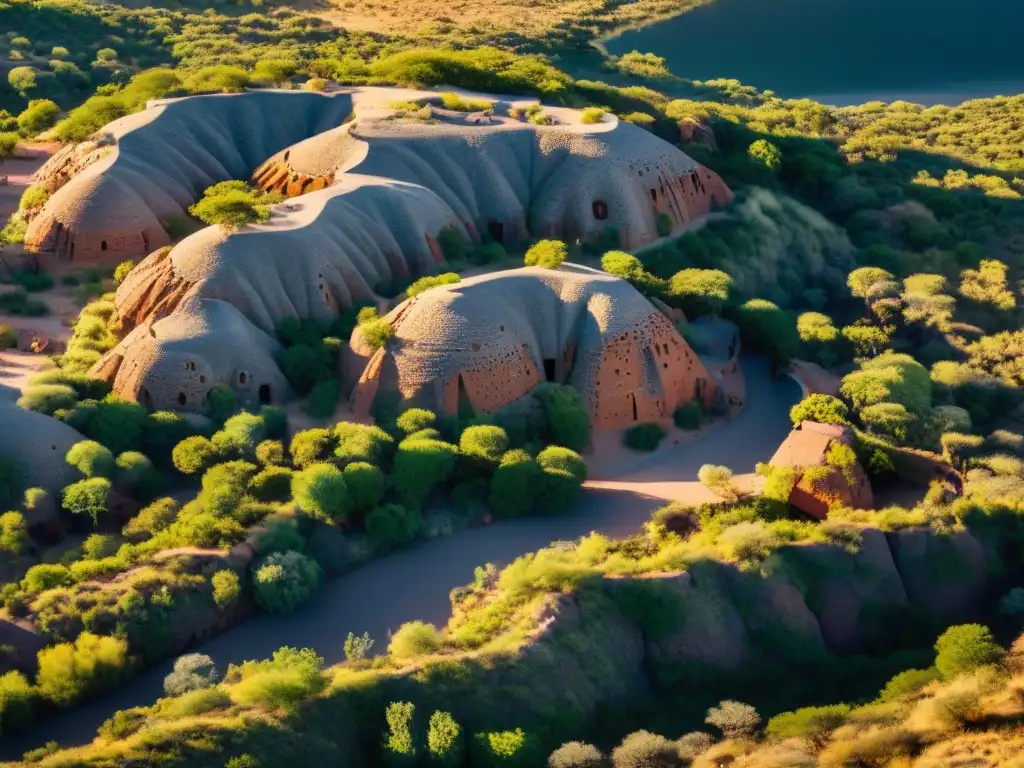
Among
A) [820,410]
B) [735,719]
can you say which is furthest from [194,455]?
[820,410]

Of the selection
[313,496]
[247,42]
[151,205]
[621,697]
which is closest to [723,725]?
[621,697]

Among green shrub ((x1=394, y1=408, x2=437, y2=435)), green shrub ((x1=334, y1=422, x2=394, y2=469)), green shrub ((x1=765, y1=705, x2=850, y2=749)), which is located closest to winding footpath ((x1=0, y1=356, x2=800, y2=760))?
green shrub ((x1=334, y1=422, x2=394, y2=469))

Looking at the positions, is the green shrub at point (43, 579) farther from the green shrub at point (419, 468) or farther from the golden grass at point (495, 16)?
the golden grass at point (495, 16)

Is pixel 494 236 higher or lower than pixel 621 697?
higher

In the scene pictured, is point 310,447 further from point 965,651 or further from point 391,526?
point 965,651

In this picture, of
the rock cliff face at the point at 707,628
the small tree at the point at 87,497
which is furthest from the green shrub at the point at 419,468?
the small tree at the point at 87,497

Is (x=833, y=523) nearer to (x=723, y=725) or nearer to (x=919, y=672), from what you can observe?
(x=919, y=672)

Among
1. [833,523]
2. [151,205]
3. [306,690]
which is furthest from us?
[151,205]
